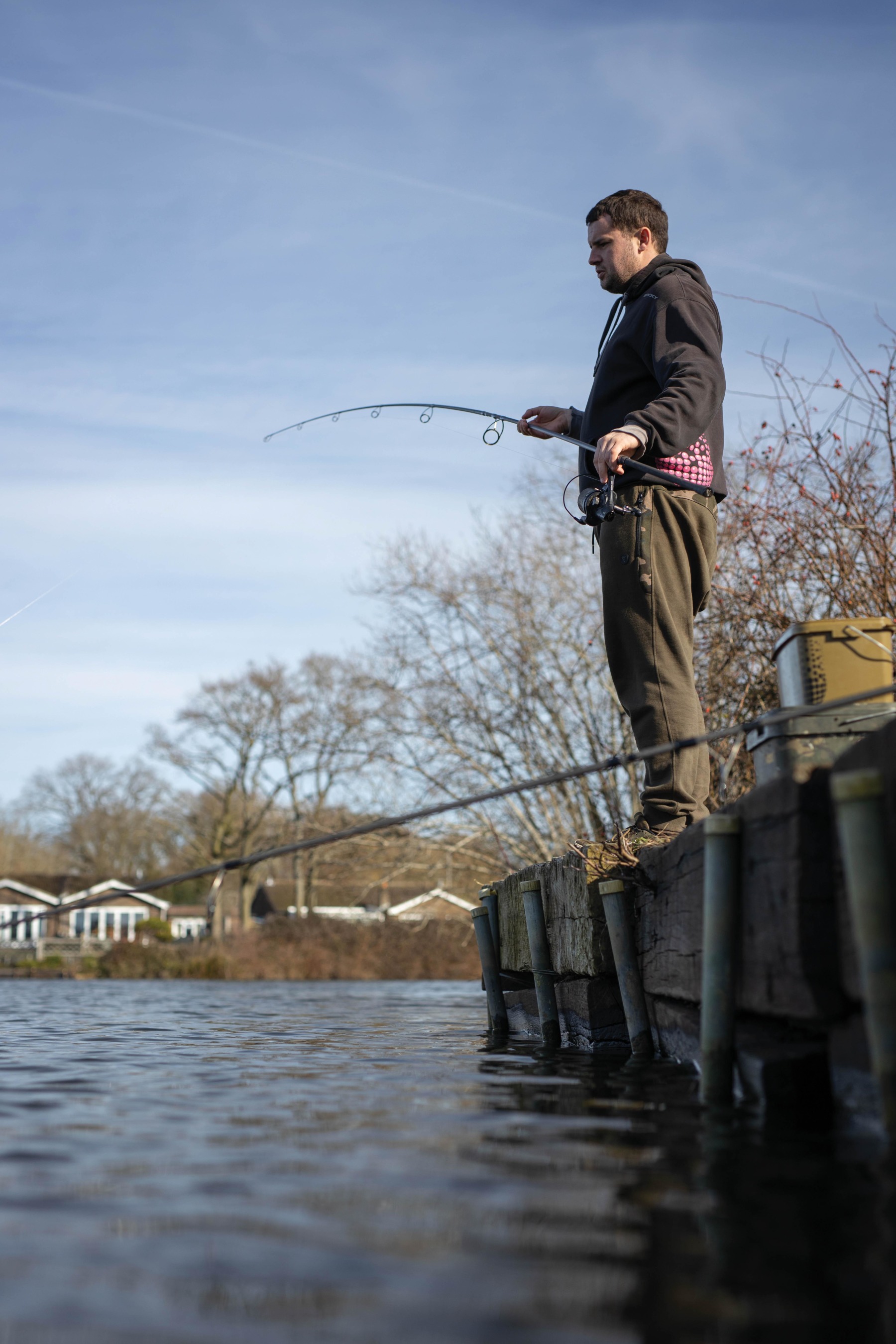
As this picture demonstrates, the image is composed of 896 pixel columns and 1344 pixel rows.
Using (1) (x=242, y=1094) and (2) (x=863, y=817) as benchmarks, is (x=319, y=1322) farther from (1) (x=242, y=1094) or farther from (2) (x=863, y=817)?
(1) (x=242, y=1094)

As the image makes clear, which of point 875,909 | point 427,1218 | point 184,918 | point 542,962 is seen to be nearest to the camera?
point 427,1218

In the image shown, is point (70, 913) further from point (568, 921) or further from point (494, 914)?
point (568, 921)

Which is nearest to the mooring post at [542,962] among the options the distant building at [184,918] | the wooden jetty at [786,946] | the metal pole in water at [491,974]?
the metal pole in water at [491,974]

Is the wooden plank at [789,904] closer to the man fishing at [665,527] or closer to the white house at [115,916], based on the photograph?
the man fishing at [665,527]

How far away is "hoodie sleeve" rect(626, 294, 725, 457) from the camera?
4098 mm

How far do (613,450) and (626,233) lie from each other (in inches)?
44.5

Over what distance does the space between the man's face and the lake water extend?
284 cm

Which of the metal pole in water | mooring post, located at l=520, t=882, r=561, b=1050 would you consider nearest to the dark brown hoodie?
mooring post, located at l=520, t=882, r=561, b=1050

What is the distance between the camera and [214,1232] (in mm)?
1863

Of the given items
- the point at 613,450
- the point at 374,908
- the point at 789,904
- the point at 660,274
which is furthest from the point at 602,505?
the point at 374,908

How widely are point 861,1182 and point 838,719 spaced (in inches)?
54.8

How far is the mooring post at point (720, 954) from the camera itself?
2.91 m

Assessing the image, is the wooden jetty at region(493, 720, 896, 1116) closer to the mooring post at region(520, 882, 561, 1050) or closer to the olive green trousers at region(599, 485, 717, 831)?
the olive green trousers at region(599, 485, 717, 831)

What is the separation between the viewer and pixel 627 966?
4.24 meters
